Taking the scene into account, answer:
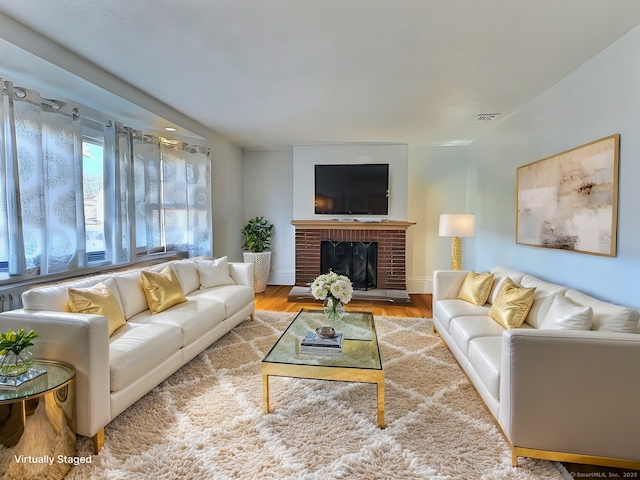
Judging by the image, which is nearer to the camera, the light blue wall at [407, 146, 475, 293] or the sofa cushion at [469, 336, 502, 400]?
the sofa cushion at [469, 336, 502, 400]

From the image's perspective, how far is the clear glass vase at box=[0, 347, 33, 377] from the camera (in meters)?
1.58

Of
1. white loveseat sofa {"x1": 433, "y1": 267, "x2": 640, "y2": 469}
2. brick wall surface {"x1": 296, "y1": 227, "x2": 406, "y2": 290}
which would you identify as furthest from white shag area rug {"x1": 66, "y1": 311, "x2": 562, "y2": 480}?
brick wall surface {"x1": 296, "y1": 227, "x2": 406, "y2": 290}

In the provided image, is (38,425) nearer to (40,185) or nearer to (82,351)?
(82,351)

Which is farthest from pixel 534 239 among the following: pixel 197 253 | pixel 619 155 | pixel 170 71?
pixel 197 253

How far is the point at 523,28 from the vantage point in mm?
2061

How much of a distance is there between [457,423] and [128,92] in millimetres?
3805

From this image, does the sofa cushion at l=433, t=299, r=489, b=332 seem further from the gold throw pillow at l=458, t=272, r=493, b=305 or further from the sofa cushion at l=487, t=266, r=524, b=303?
the sofa cushion at l=487, t=266, r=524, b=303

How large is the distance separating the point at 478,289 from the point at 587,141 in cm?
149

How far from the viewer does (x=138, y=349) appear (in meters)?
2.10

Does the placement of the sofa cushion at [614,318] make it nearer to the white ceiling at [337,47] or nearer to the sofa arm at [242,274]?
the white ceiling at [337,47]

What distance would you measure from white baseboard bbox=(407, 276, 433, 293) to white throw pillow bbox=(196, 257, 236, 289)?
10.3 feet

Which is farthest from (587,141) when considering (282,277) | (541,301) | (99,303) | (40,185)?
(282,277)

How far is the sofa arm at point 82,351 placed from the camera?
171 centimetres

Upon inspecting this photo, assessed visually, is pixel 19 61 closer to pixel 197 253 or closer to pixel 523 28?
pixel 197 253
